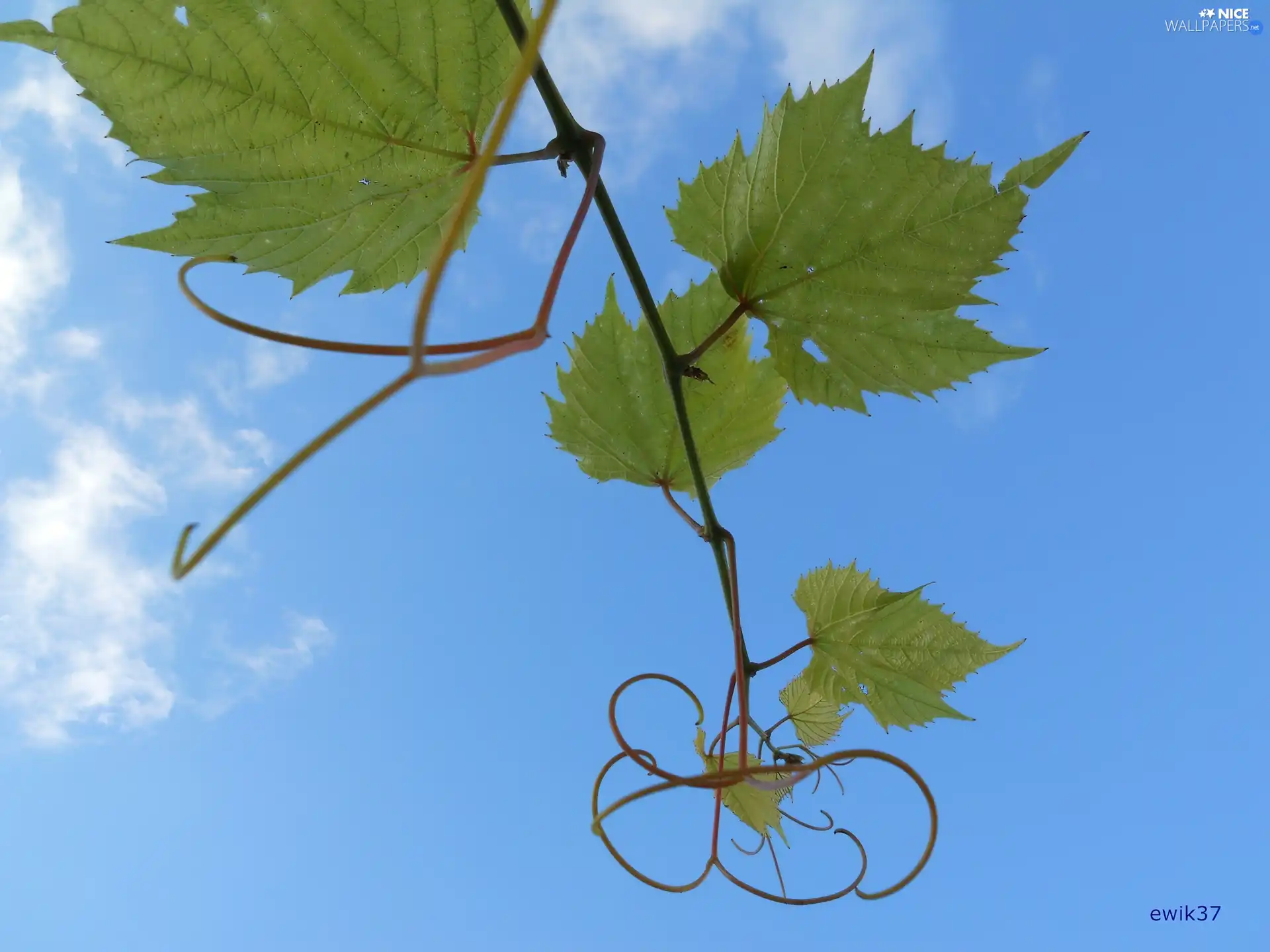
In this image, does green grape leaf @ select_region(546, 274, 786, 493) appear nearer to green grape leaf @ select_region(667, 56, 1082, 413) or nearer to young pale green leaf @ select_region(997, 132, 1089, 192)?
green grape leaf @ select_region(667, 56, 1082, 413)

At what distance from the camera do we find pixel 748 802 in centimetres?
66

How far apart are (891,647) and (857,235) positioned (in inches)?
11.5

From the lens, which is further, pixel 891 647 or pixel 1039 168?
pixel 891 647

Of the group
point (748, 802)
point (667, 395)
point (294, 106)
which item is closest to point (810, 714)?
point (748, 802)

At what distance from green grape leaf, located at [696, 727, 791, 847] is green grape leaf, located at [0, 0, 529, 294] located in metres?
0.43

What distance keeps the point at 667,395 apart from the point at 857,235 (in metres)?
0.18

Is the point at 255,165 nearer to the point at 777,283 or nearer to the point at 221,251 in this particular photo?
the point at 221,251

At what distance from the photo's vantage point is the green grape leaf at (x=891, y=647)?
0.62 m

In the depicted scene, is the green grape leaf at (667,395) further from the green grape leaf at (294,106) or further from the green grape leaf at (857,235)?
the green grape leaf at (294,106)

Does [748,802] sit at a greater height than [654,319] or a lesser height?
lesser

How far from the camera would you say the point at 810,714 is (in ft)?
2.34

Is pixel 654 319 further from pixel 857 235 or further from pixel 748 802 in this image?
pixel 748 802

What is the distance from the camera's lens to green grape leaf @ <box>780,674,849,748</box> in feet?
2.30

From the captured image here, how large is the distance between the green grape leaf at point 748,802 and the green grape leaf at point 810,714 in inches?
2.5
